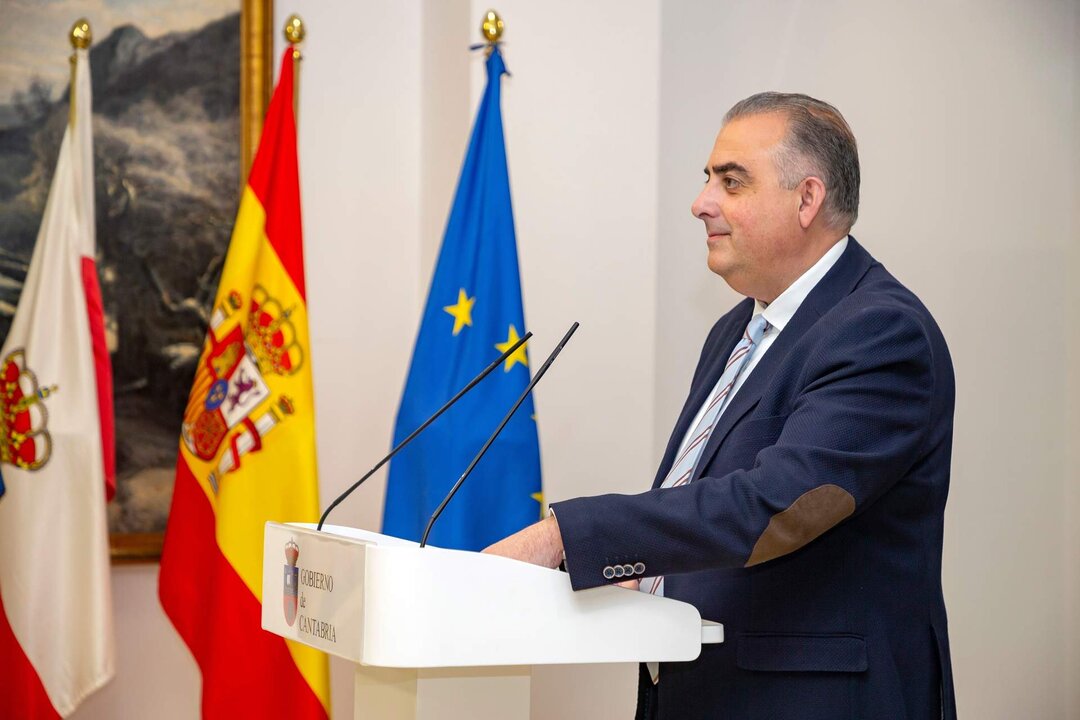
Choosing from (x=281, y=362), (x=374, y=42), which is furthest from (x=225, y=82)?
(x=281, y=362)

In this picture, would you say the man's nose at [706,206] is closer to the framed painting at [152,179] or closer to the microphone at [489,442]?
the microphone at [489,442]

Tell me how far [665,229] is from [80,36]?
184 centimetres

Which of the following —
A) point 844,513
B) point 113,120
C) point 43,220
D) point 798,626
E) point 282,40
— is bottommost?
point 798,626

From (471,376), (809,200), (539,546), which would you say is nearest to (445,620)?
(539,546)

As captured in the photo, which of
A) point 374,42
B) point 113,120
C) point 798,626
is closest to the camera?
point 798,626

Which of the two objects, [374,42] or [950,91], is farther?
[374,42]

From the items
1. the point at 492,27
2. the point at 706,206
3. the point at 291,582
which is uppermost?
the point at 492,27

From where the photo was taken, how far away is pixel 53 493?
3.35 m

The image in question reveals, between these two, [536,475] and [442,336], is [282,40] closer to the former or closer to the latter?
[442,336]

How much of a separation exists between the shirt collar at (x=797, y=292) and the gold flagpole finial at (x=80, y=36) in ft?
7.55

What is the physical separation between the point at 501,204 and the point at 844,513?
198 centimetres

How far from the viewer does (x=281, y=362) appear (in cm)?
356

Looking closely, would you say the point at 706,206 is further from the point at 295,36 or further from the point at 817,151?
the point at 295,36

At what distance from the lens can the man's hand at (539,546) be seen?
1723 millimetres
